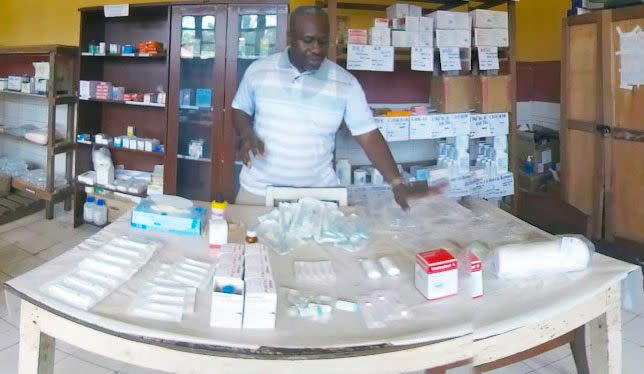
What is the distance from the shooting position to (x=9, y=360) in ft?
7.86

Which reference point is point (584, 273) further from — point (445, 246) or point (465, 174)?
point (465, 174)

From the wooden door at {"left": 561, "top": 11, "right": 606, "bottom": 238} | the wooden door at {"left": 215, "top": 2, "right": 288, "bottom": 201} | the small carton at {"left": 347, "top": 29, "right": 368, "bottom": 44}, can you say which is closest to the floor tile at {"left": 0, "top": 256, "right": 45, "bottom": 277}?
the wooden door at {"left": 215, "top": 2, "right": 288, "bottom": 201}

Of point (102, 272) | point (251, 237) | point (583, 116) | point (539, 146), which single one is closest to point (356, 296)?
point (251, 237)

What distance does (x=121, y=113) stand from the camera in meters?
4.48

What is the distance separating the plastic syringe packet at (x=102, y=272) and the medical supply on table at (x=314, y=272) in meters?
0.46

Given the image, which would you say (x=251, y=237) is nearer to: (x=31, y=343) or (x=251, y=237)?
(x=251, y=237)

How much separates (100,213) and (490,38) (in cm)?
328

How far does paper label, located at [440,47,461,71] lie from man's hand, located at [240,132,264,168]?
166 centimetres

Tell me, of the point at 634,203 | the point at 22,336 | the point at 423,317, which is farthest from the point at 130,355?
the point at 634,203

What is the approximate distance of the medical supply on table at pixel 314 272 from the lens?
1529mm

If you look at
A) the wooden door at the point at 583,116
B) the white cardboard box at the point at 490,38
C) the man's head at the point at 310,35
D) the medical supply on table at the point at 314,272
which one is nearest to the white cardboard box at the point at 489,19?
the white cardboard box at the point at 490,38

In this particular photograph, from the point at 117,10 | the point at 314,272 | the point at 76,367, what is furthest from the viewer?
the point at 117,10

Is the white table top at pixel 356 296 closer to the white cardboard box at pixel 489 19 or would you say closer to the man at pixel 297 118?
the man at pixel 297 118

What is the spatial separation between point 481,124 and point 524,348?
257 cm
